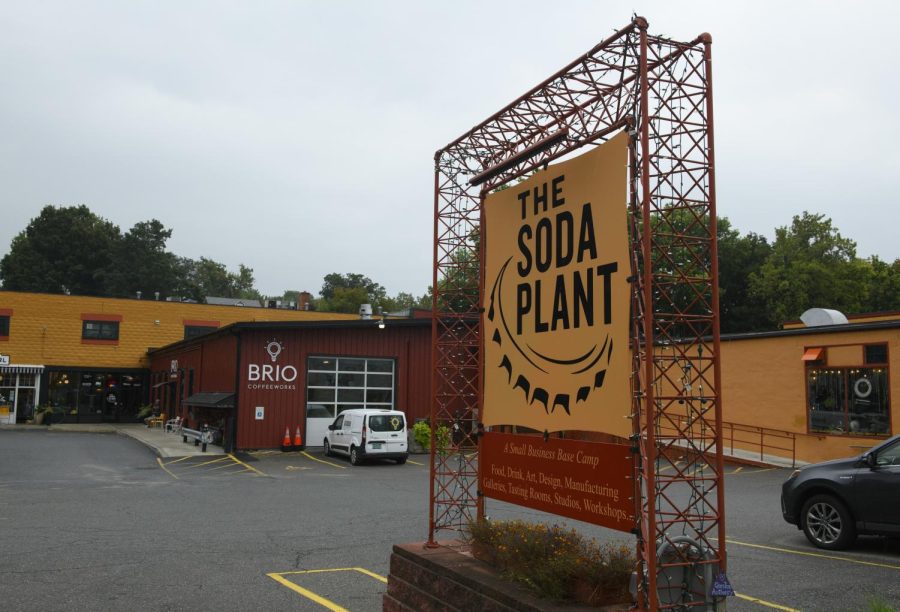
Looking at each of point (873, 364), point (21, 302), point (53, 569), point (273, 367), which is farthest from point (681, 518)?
point (21, 302)

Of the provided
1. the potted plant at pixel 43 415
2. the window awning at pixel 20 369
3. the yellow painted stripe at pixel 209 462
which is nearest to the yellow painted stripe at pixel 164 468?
the yellow painted stripe at pixel 209 462

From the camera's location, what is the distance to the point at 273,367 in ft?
87.8

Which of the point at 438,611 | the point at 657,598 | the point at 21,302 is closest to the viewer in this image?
the point at 657,598

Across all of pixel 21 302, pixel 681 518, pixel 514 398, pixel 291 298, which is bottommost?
pixel 681 518

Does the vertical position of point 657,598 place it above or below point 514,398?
below

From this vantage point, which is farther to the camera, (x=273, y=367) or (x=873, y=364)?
(x=273, y=367)

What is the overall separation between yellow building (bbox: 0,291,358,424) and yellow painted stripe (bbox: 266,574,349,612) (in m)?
38.7

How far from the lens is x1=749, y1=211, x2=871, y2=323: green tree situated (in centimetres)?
4956

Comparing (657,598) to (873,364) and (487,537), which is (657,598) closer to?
(487,537)

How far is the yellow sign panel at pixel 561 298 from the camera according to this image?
578 centimetres

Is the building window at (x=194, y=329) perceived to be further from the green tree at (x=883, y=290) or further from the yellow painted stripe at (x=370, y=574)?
the green tree at (x=883, y=290)

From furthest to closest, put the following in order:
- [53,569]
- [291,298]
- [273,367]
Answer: [291,298] < [273,367] < [53,569]

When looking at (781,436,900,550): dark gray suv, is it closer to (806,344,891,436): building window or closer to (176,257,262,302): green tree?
(806,344,891,436): building window

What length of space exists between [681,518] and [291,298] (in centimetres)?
13830
